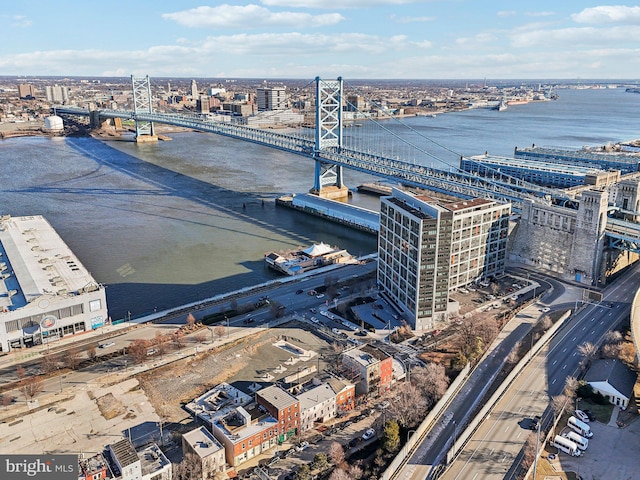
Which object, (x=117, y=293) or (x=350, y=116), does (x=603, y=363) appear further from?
(x=350, y=116)

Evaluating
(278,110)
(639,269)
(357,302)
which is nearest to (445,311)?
(357,302)

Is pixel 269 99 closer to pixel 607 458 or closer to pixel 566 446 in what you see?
pixel 566 446

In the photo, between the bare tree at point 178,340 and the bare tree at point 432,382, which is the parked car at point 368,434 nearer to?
the bare tree at point 432,382

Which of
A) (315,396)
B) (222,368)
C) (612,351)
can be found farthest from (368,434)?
(612,351)

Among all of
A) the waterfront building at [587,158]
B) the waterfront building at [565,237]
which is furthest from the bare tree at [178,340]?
the waterfront building at [587,158]

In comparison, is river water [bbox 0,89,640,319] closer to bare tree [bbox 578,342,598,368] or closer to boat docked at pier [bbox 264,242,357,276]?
boat docked at pier [bbox 264,242,357,276]

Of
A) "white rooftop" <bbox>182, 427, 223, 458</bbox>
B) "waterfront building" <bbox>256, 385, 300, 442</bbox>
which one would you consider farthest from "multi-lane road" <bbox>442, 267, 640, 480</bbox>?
"white rooftop" <bbox>182, 427, 223, 458</bbox>
